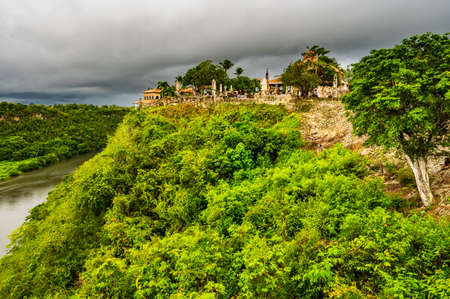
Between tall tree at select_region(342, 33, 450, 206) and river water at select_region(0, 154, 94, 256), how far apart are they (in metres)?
37.7

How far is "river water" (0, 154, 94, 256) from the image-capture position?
3278 centimetres

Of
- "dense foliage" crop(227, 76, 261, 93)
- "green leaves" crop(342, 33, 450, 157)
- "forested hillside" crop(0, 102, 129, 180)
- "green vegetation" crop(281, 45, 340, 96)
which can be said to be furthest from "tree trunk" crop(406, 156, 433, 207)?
"forested hillside" crop(0, 102, 129, 180)

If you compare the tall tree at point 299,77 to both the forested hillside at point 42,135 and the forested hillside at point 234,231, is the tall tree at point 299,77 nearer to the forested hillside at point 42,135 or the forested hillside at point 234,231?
the forested hillside at point 234,231

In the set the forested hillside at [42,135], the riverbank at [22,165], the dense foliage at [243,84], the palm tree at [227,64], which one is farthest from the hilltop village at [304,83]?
the forested hillside at [42,135]

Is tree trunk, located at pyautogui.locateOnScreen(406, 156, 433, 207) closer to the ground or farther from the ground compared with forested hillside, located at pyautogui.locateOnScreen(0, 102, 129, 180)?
closer to the ground

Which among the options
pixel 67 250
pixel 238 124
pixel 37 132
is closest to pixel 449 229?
pixel 238 124

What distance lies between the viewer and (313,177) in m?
14.9

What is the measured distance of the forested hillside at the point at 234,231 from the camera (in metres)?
7.93

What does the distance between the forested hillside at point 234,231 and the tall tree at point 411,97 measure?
8.93 feet

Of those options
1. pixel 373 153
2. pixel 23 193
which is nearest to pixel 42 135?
pixel 23 193

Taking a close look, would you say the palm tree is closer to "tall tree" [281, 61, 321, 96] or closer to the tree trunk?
"tall tree" [281, 61, 321, 96]

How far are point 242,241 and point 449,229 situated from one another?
7.70m

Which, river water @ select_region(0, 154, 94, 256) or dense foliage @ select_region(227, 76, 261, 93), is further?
dense foliage @ select_region(227, 76, 261, 93)

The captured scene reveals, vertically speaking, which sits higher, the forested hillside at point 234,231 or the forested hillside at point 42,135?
the forested hillside at point 42,135
